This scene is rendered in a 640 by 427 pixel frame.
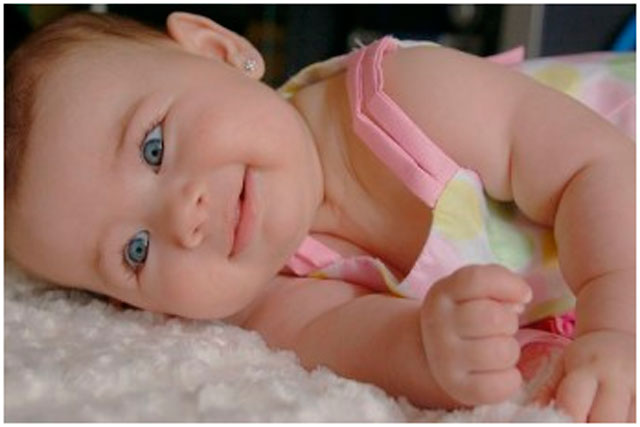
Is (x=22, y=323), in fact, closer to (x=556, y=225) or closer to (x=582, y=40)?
(x=556, y=225)

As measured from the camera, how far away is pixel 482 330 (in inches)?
25.6

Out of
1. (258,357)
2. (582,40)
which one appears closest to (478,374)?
(258,357)

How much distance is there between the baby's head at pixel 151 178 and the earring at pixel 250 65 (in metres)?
0.06

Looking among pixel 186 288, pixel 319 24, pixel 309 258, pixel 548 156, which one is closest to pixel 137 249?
pixel 186 288

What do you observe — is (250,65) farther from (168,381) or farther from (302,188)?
(168,381)

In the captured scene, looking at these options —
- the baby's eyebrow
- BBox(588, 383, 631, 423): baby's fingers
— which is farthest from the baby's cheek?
BBox(588, 383, 631, 423): baby's fingers

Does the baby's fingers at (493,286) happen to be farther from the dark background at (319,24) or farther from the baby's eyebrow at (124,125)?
the dark background at (319,24)

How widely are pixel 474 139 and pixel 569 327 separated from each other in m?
0.18

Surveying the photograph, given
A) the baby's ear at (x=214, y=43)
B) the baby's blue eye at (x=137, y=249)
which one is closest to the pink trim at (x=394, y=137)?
the baby's ear at (x=214, y=43)

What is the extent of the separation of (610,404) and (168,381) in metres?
0.27

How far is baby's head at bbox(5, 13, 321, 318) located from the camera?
0.88 meters

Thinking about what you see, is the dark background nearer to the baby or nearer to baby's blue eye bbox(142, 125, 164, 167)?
the baby

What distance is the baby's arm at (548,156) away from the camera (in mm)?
782

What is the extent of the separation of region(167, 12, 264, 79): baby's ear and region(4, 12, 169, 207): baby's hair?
2 centimetres
